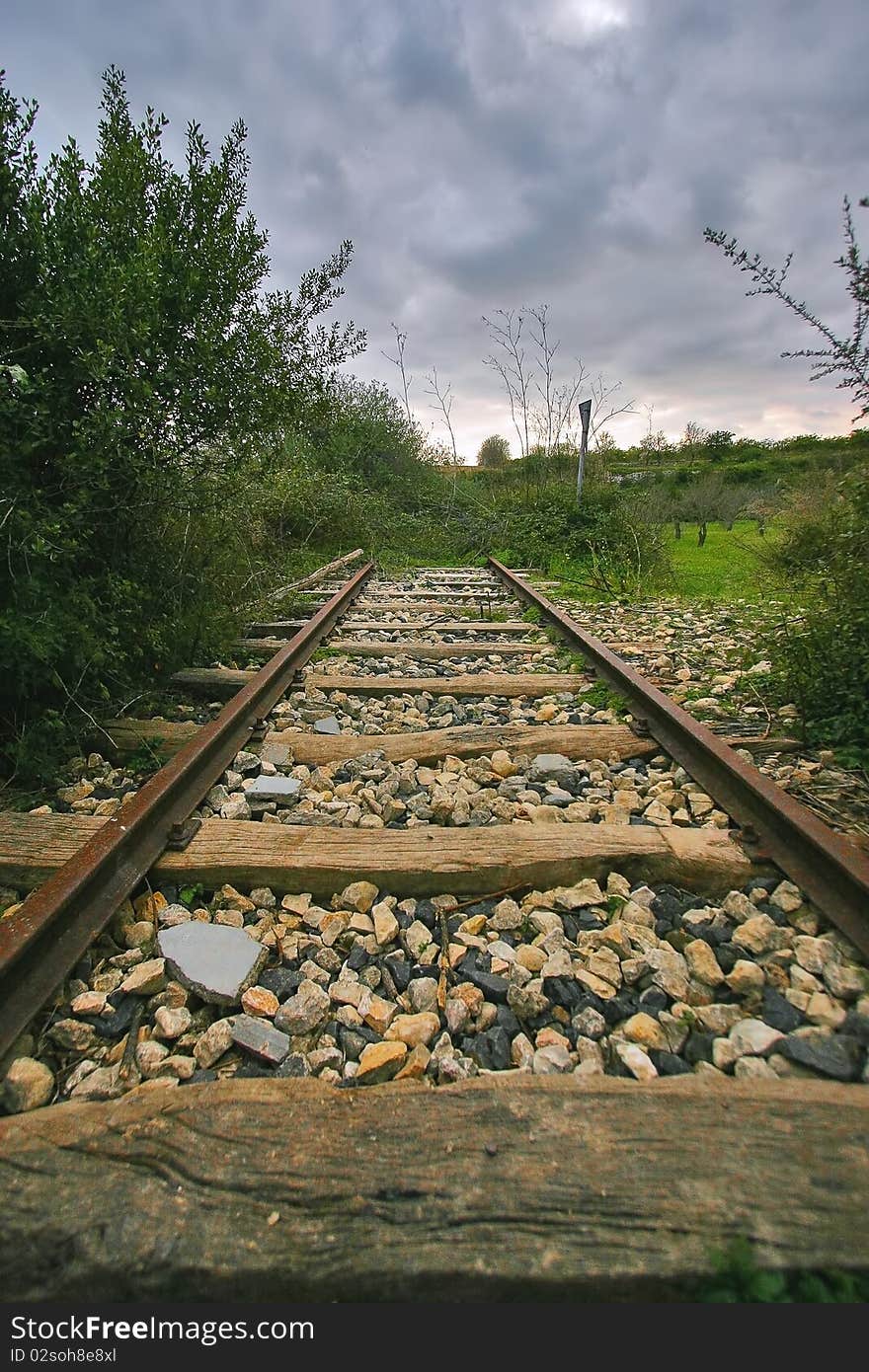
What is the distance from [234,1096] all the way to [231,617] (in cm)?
324

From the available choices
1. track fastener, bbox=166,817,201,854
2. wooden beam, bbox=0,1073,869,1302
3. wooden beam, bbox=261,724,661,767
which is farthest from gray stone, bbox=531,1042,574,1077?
wooden beam, bbox=261,724,661,767

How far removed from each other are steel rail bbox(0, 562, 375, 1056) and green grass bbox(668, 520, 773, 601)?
5117mm

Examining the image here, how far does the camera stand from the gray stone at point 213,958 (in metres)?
Result: 1.33

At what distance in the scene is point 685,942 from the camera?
146 cm

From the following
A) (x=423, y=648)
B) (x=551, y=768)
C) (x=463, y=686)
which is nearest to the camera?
(x=551, y=768)

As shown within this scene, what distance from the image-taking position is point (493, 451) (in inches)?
771

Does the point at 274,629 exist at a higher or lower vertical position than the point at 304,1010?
higher

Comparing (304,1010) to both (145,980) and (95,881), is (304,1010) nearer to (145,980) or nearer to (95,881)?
(145,980)

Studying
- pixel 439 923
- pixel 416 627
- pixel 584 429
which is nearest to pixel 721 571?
pixel 584 429

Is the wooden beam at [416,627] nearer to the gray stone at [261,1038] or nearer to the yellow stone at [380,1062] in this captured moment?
the gray stone at [261,1038]

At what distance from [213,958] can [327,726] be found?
1.44 meters

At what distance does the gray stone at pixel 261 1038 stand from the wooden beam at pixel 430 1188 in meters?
0.14

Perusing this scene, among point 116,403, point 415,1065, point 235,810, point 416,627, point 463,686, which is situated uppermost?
point 116,403

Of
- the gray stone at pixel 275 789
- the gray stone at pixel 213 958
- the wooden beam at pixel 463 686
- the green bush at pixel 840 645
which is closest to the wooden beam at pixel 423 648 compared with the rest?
the wooden beam at pixel 463 686
